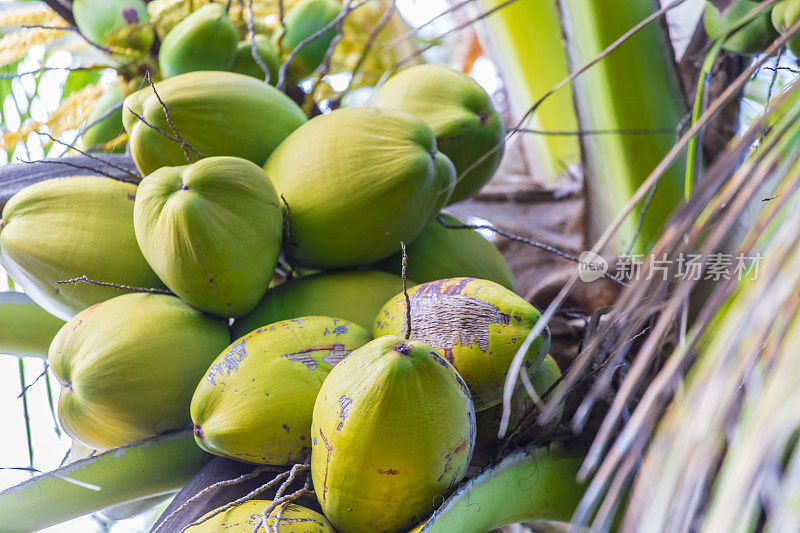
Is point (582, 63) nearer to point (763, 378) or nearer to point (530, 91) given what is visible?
point (530, 91)

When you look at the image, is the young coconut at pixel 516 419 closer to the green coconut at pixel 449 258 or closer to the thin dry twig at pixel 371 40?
the green coconut at pixel 449 258

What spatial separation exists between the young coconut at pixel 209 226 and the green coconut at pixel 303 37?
0.42 metres

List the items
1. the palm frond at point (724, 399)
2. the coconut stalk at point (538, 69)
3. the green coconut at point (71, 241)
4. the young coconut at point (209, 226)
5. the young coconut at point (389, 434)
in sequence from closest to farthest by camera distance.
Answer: the palm frond at point (724, 399) < the young coconut at point (389, 434) < the young coconut at point (209, 226) < the green coconut at point (71, 241) < the coconut stalk at point (538, 69)

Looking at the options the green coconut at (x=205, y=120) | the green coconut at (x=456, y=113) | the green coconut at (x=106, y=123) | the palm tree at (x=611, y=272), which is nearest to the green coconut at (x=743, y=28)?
the palm tree at (x=611, y=272)

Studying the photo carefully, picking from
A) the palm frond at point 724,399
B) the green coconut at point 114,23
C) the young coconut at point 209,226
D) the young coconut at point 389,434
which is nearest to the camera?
the palm frond at point 724,399

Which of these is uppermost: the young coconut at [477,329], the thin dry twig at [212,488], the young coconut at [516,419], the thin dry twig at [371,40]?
the thin dry twig at [371,40]

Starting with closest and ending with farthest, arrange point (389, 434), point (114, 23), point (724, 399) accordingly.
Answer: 1. point (724, 399)
2. point (389, 434)
3. point (114, 23)

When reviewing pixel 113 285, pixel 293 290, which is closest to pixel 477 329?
pixel 293 290

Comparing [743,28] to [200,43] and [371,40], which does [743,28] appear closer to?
[371,40]

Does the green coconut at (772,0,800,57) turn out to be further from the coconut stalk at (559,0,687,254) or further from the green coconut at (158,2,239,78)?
the green coconut at (158,2,239,78)

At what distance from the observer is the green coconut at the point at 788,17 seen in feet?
2.54

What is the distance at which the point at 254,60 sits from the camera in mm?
1031

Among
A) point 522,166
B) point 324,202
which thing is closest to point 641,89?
point 522,166

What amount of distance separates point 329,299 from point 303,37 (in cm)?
49
